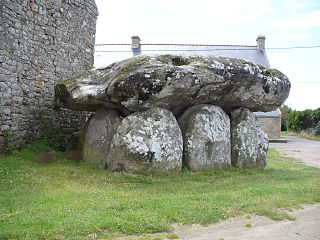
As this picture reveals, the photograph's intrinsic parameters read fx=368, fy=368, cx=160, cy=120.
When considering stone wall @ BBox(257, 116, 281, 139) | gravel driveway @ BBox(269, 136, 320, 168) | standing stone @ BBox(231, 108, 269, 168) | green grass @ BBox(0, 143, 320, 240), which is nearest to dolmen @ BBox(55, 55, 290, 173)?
standing stone @ BBox(231, 108, 269, 168)

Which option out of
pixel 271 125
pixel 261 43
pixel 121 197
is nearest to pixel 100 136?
pixel 121 197

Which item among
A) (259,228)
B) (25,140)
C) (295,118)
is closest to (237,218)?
(259,228)

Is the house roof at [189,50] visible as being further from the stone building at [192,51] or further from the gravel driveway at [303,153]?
the gravel driveway at [303,153]

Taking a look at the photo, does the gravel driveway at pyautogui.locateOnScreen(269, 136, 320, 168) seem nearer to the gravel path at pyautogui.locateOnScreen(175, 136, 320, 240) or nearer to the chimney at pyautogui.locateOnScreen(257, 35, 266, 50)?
the gravel path at pyautogui.locateOnScreen(175, 136, 320, 240)

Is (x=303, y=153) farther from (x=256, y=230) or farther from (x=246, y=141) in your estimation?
(x=256, y=230)

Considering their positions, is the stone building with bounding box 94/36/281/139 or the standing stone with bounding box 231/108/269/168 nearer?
the standing stone with bounding box 231/108/269/168

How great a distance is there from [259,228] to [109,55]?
2481 centimetres

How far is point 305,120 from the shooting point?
121ft

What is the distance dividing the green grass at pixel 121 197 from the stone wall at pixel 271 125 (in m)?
17.4

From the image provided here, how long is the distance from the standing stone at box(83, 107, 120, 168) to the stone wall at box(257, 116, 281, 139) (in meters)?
19.0

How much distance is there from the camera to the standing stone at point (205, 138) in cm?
934

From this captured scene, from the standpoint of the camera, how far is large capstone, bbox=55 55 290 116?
8.63 metres

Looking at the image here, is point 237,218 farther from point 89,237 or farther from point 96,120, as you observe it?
point 96,120

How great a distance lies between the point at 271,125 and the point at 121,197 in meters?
22.3
